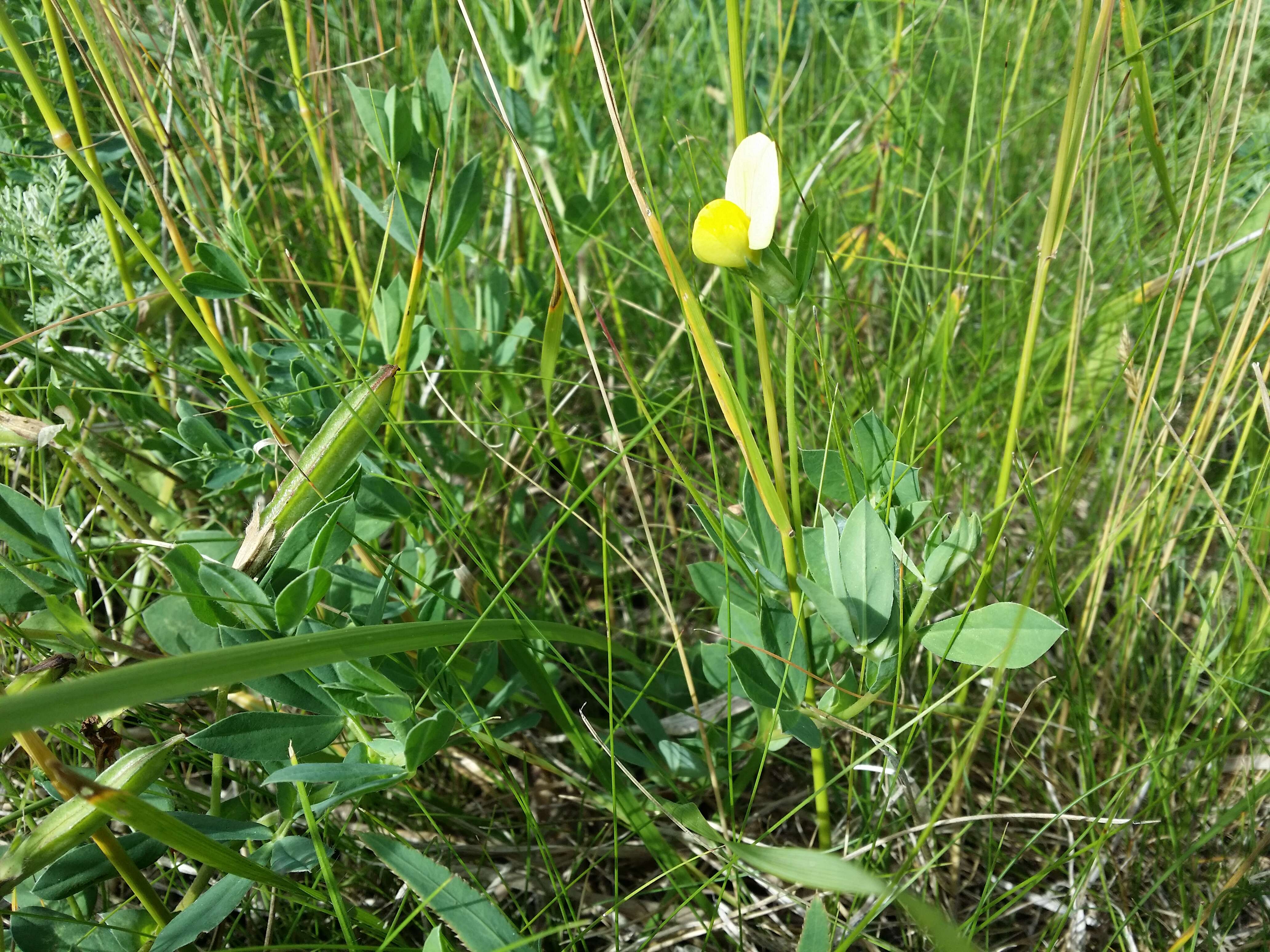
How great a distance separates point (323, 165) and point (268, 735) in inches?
25.8

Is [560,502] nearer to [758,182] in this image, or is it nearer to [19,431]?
[758,182]

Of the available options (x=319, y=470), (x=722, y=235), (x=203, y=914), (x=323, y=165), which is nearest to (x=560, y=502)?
(x=319, y=470)

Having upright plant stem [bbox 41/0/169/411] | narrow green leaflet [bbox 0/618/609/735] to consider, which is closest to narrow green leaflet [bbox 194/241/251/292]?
upright plant stem [bbox 41/0/169/411]

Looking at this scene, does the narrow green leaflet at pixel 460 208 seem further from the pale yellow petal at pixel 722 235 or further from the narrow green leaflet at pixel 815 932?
the narrow green leaflet at pixel 815 932

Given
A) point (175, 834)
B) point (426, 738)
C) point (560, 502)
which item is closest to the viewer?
point (175, 834)

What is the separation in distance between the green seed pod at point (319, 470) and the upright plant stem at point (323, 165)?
1.06ft

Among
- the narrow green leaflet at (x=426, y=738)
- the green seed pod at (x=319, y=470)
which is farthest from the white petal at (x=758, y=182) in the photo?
the narrow green leaflet at (x=426, y=738)

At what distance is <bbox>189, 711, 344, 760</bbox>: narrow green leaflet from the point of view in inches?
25.7

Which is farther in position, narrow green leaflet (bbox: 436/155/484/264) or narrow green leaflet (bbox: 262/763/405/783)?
narrow green leaflet (bbox: 436/155/484/264)

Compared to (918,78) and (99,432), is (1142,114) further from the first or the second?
(99,432)

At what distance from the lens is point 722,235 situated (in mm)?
589

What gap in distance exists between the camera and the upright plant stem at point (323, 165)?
0.95 meters

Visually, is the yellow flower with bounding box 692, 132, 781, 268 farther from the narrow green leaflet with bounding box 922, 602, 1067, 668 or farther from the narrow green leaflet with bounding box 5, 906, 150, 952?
the narrow green leaflet with bounding box 5, 906, 150, 952

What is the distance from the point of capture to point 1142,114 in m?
0.74
